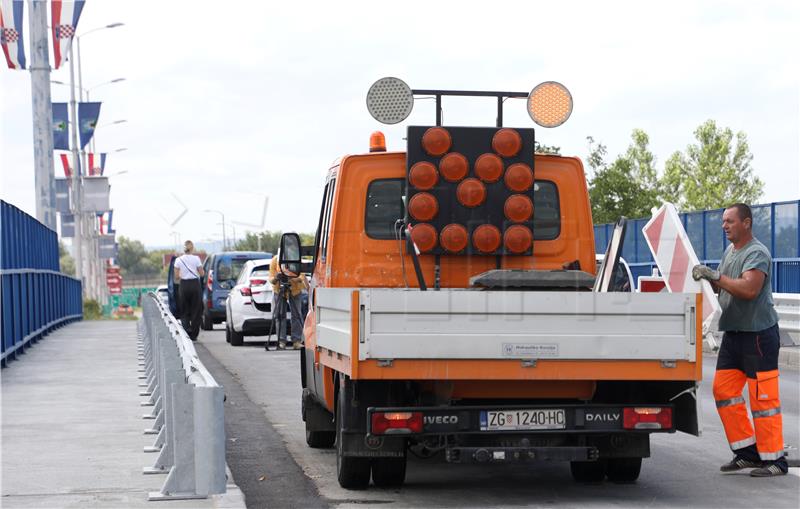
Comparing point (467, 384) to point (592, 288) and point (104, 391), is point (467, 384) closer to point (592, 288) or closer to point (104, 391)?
point (592, 288)

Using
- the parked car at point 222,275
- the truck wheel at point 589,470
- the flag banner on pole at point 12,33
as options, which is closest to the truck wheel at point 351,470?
the truck wheel at point 589,470

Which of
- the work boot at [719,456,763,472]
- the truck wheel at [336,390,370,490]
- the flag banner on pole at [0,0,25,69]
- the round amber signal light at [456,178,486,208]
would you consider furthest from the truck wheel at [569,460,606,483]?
the flag banner on pole at [0,0,25,69]

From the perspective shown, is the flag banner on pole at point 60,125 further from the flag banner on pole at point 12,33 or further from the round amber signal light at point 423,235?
the round amber signal light at point 423,235

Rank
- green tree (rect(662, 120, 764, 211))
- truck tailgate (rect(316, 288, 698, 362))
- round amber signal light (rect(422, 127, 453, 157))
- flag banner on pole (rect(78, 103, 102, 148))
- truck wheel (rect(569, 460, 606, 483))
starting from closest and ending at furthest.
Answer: truck tailgate (rect(316, 288, 698, 362)) < truck wheel (rect(569, 460, 606, 483)) < round amber signal light (rect(422, 127, 453, 157)) < flag banner on pole (rect(78, 103, 102, 148)) < green tree (rect(662, 120, 764, 211))

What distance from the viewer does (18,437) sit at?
11.1 m

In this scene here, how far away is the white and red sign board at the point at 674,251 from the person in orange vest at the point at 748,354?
1.63 m

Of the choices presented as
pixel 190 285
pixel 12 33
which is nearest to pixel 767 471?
pixel 190 285

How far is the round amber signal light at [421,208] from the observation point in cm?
972

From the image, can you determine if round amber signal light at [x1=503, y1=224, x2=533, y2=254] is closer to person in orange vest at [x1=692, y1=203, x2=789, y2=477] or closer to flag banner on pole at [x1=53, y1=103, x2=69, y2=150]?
person in orange vest at [x1=692, y1=203, x2=789, y2=477]

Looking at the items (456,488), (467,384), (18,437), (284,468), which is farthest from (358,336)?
(18,437)

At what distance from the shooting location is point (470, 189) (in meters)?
9.78

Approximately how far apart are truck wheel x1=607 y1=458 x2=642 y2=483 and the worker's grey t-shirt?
49.3 inches

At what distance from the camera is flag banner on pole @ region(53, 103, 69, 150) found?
42.4 meters

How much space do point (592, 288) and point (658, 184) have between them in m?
87.5
